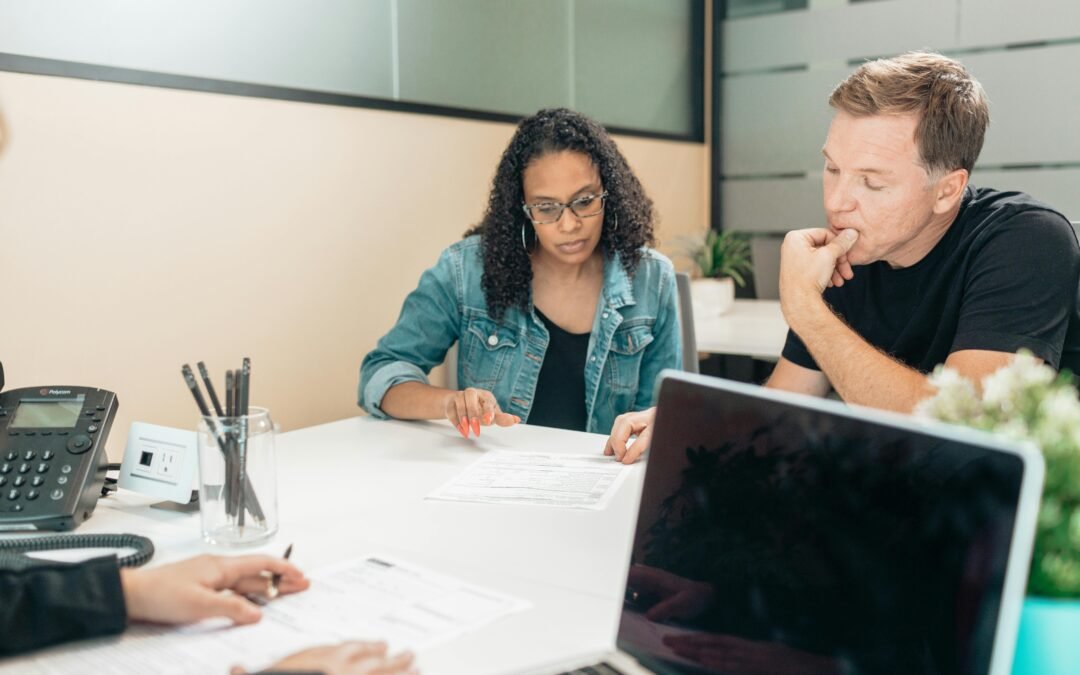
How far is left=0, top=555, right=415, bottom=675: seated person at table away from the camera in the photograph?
2.74 feet

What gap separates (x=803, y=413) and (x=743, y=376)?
2961 mm

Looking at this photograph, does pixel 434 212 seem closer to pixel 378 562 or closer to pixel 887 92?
pixel 887 92

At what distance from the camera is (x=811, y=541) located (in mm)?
656

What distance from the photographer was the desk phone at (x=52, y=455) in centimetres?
114

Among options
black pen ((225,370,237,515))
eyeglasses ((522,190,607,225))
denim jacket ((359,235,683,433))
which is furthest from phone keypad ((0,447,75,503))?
eyeglasses ((522,190,607,225))

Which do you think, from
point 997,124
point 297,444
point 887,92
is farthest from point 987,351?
point 997,124

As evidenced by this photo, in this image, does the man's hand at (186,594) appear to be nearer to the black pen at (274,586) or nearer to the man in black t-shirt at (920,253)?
the black pen at (274,586)

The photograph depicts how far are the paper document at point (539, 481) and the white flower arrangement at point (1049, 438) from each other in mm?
662

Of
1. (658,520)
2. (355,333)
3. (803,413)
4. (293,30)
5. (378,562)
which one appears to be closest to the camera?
(803,413)

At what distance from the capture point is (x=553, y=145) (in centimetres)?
204

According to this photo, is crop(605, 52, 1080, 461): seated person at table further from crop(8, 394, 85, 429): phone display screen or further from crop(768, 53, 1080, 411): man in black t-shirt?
crop(8, 394, 85, 429): phone display screen

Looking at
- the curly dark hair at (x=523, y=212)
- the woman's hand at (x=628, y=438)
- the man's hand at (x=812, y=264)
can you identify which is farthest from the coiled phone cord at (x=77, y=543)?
the man's hand at (x=812, y=264)

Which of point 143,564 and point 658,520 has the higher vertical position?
point 658,520

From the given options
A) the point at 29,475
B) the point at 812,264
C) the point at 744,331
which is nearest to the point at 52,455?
the point at 29,475
